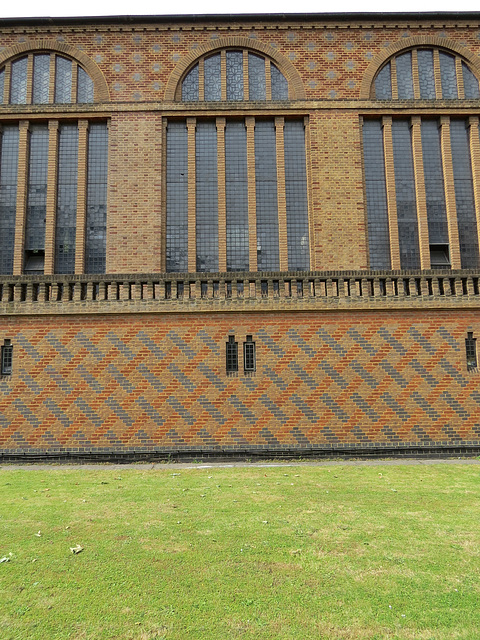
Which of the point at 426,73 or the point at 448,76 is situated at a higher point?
the point at 426,73

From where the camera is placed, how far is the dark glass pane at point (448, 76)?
16.2 meters

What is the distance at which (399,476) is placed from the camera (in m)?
9.34

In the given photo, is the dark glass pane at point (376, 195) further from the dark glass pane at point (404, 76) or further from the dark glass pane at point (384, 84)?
the dark glass pane at point (404, 76)

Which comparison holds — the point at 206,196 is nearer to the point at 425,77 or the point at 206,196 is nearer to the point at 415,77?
the point at 415,77

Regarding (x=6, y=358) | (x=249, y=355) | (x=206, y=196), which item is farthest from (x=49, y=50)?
(x=249, y=355)

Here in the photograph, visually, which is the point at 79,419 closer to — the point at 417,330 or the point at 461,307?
the point at 417,330

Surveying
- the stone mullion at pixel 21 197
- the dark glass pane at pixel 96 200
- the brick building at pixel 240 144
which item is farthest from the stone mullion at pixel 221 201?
the stone mullion at pixel 21 197

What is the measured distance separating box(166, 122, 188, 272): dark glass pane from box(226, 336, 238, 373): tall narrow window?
4.36 m

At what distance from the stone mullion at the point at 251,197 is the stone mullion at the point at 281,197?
80cm

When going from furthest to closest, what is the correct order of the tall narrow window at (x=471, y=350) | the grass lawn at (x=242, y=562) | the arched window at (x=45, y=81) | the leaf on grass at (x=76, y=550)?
the arched window at (x=45, y=81) < the tall narrow window at (x=471, y=350) < the leaf on grass at (x=76, y=550) < the grass lawn at (x=242, y=562)

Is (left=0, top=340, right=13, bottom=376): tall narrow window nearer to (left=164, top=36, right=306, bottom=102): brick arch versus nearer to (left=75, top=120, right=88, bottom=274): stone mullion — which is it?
(left=75, top=120, right=88, bottom=274): stone mullion

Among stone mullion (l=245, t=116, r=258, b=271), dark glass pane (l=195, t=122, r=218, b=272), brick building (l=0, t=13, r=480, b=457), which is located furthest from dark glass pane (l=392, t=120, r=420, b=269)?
dark glass pane (l=195, t=122, r=218, b=272)

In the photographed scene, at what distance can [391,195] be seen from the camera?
15562 millimetres

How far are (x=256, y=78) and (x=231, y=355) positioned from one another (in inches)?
406
